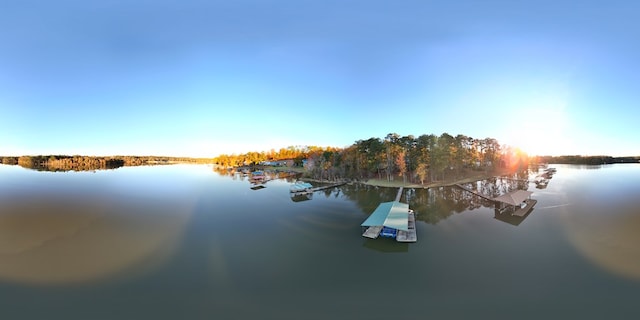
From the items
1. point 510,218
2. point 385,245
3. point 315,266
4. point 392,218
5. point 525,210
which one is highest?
point 392,218

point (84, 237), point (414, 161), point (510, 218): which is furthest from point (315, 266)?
point (414, 161)

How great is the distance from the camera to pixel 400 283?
1198 centimetres

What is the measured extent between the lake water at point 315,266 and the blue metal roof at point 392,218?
1226 millimetres

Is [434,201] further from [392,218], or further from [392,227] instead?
[392,227]

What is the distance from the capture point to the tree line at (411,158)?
49.0 metres

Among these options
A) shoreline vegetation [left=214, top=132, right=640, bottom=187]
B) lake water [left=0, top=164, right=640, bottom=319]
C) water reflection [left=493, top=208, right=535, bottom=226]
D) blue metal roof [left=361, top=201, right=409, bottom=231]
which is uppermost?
shoreline vegetation [left=214, top=132, right=640, bottom=187]

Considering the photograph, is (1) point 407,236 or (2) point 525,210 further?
(2) point 525,210

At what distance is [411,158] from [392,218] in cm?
3572

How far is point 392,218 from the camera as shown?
19.1m

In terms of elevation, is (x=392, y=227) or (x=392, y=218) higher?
(x=392, y=218)

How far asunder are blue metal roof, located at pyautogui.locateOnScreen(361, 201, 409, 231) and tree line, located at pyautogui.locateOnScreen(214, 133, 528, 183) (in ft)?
87.6

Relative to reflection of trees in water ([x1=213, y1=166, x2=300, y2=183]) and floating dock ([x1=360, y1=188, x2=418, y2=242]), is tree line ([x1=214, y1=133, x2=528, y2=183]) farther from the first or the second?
floating dock ([x1=360, y1=188, x2=418, y2=242])

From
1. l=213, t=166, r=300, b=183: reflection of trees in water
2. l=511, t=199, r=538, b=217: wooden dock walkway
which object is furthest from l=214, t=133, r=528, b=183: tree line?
l=511, t=199, r=538, b=217: wooden dock walkway

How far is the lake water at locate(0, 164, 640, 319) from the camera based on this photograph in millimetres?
10203
